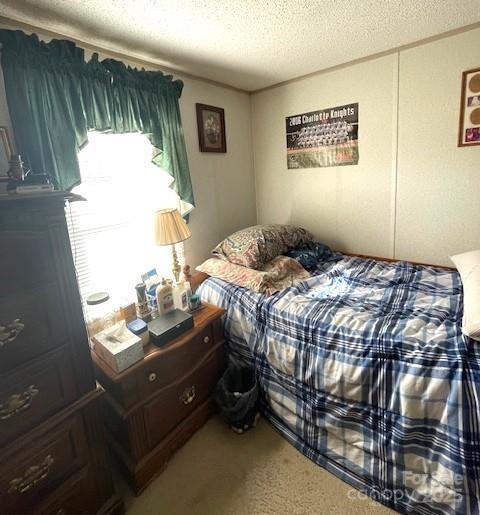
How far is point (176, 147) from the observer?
2076mm

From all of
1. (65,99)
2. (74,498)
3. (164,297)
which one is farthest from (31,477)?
(65,99)

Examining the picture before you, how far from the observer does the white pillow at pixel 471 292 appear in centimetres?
122

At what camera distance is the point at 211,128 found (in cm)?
243

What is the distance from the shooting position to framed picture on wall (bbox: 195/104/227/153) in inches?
91.6

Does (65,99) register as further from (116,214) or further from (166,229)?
(166,229)

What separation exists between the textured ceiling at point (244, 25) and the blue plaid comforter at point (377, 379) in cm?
147

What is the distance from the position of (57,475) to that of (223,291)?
1.21 metres

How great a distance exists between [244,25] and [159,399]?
1.99m

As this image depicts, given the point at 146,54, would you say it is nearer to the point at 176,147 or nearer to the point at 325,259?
the point at 176,147

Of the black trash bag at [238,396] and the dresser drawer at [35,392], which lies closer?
the dresser drawer at [35,392]

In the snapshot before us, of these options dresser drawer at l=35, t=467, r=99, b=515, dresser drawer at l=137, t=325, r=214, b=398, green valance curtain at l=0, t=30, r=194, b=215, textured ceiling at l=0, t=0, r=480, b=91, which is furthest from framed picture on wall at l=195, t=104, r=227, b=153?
dresser drawer at l=35, t=467, r=99, b=515

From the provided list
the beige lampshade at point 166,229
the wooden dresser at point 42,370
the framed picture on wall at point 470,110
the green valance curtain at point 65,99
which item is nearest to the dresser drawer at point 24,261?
the wooden dresser at point 42,370

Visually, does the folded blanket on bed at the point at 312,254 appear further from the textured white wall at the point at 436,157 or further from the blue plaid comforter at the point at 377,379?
the textured white wall at the point at 436,157

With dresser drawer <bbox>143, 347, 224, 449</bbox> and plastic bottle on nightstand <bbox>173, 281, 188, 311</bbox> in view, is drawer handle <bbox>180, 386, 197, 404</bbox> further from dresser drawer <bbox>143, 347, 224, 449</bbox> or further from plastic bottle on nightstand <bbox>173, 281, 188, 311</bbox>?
plastic bottle on nightstand <bbox>173, 281, 188, 311</bbox>
